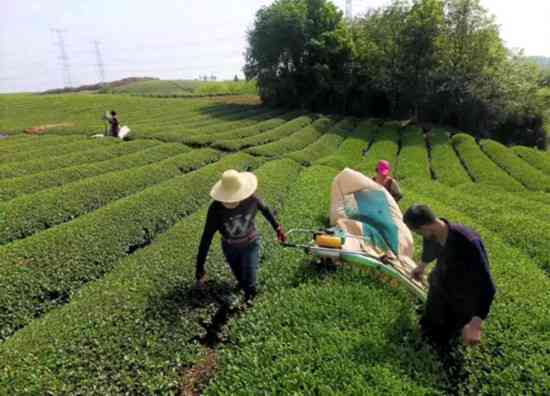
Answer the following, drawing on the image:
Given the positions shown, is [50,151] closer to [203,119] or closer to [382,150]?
[203,119]

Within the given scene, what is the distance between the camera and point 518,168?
55.8 ft

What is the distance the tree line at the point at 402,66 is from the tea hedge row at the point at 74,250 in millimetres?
25157

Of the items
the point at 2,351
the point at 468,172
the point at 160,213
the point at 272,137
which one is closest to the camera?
the point at 2,351

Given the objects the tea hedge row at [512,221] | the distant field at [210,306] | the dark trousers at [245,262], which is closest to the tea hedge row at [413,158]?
the distant field at [210,306]

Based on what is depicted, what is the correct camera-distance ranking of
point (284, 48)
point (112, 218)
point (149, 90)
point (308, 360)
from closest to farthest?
point (308, 360), point (112, 218), point (284, 48), point (149, 90)

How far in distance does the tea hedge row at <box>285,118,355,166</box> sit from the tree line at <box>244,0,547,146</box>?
676 centimetres

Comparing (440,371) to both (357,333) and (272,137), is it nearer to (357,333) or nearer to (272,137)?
(357,333)

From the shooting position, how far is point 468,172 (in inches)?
682

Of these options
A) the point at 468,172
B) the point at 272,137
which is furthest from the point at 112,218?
the point at 468,172

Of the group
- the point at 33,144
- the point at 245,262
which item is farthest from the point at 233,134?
the point at 245,262

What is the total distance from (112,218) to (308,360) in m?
6.45

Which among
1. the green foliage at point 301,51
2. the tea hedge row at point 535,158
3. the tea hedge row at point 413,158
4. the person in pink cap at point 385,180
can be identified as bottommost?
the tea hedge row at point 535,158

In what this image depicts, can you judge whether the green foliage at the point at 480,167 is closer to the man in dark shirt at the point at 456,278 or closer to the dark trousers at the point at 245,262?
the man in dark shirt at the point at 456,278

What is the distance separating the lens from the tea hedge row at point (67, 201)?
8.32 metres
